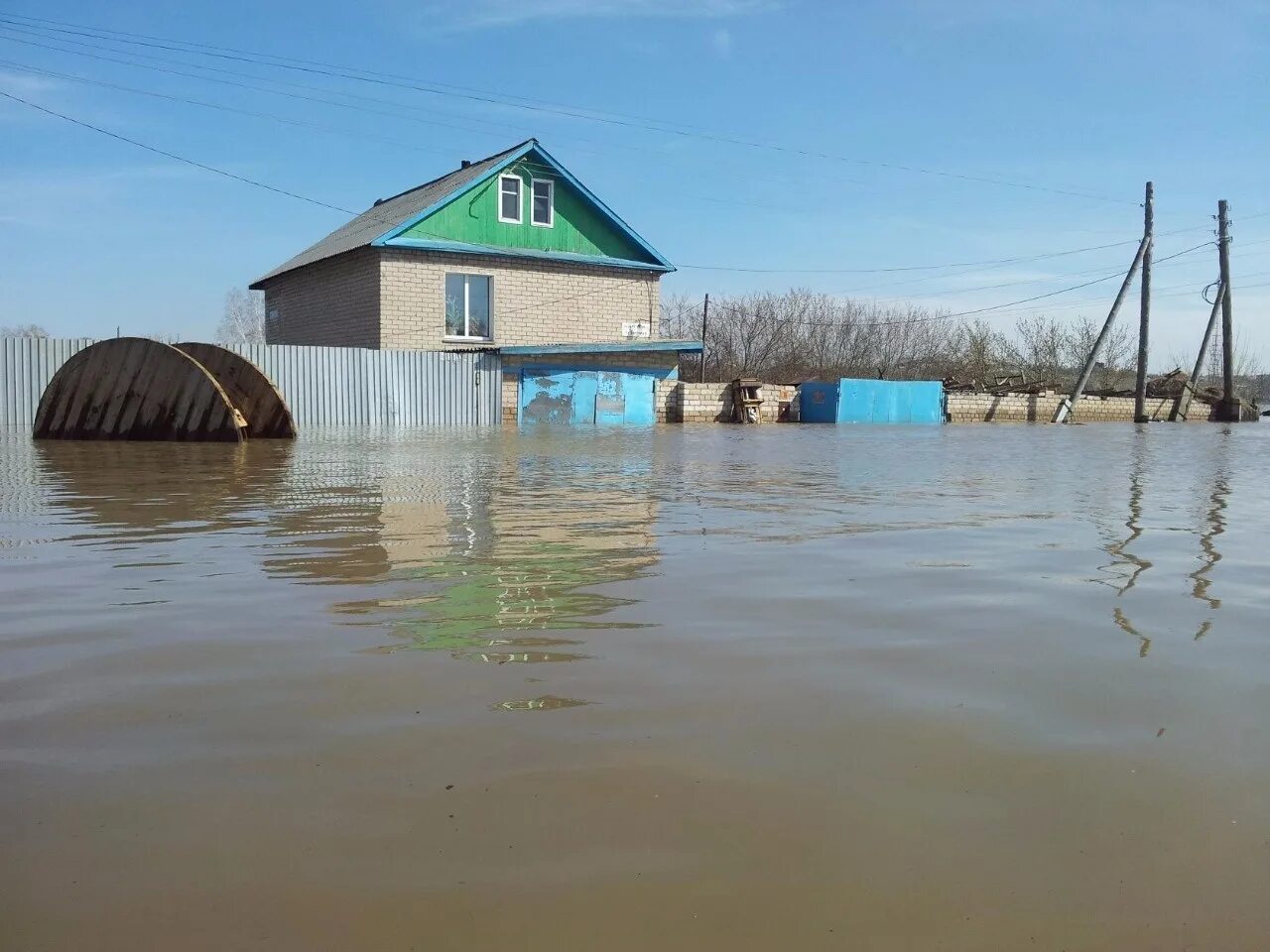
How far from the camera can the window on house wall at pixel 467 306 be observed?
24188 millimetres

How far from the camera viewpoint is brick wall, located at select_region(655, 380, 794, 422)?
26.0 metres

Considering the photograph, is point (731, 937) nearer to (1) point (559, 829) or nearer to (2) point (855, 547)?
(1) point (559, 829)

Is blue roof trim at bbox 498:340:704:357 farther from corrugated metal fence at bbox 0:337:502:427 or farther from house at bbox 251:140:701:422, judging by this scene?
corrugated metal fence at bbox 0:337:502:427

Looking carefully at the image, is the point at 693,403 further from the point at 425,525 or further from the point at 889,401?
the point at 425,525

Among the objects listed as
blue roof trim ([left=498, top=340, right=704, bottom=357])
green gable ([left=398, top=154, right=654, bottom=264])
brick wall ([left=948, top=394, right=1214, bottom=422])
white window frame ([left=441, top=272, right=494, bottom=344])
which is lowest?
brick wall ([left=948, top=394, right=1214, bottom=422])

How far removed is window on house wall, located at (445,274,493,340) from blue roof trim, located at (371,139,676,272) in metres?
0.79

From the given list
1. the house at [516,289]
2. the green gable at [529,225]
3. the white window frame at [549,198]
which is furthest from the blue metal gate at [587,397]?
the white window frame at [549,198]

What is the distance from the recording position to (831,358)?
48.5 m

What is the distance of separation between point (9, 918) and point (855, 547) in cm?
353

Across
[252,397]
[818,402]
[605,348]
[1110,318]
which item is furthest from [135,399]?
[1110,318]

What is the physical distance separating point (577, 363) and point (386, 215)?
7.22 metres

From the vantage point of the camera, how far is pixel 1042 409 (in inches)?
1314

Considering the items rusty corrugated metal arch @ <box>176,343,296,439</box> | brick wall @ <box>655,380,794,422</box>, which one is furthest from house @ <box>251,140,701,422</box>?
rusty corrugated metal arch @ <box>176,343,296,439</box>

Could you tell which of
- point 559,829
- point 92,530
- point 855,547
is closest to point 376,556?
point 92,530
